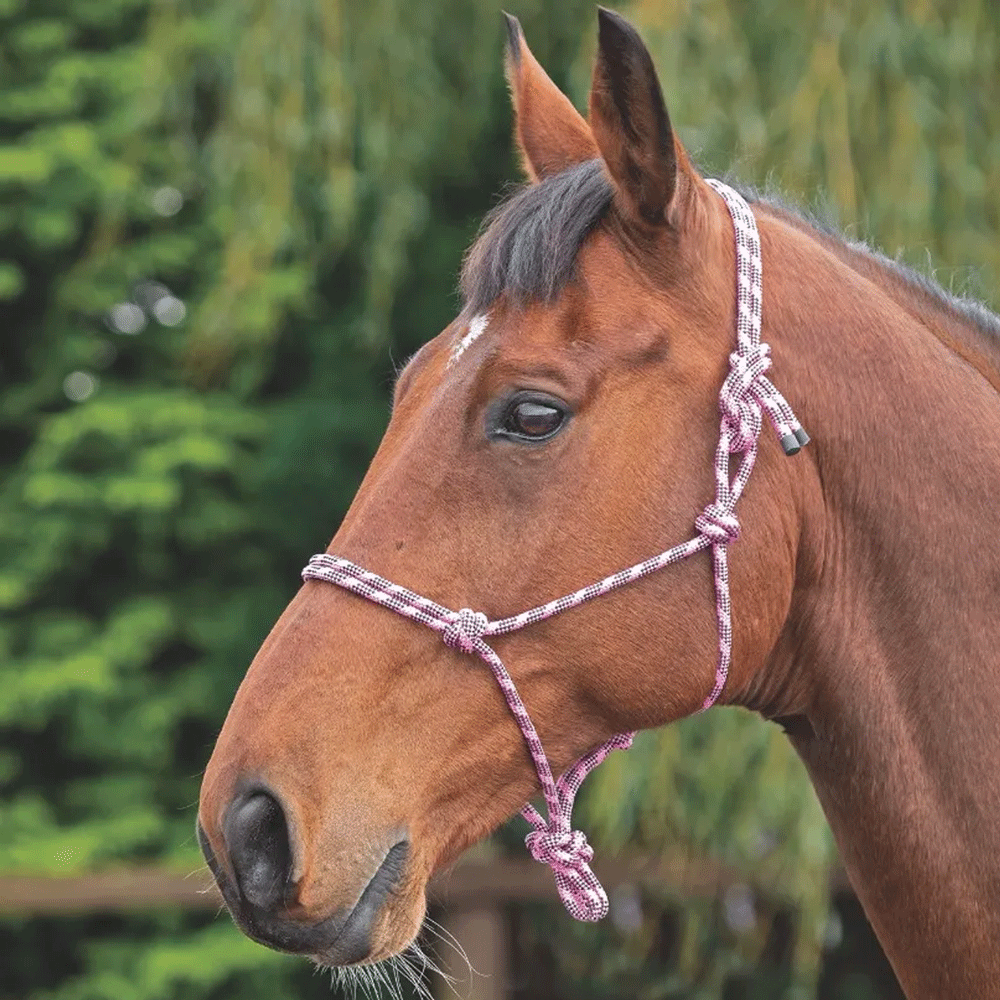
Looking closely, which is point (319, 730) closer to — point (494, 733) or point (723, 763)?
point (494, 733)

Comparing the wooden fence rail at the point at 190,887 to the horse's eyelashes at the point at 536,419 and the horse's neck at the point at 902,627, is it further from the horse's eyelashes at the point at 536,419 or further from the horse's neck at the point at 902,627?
the horse's eyelashes at the point at 536,419

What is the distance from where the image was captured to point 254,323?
5.26 m

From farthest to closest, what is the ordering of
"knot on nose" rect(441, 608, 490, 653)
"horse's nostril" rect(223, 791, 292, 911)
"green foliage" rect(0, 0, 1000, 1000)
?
"green foliage" rect(0, 0, 1000, 1000)
"knot on nose" rect(441, 608, 490, 653)
"horse's nostril" rect(223, 791, 292, 911)

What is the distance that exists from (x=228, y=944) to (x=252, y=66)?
2.96 m

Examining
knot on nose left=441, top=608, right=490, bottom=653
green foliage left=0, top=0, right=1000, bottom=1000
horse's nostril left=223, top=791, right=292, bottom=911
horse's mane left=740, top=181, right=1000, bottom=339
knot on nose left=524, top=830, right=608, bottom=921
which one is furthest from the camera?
green foliage left=0, top=0, right=1000, bottom=1000

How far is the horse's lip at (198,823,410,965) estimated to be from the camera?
169 centimetres

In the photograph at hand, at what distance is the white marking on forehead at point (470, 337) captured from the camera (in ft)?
6.21

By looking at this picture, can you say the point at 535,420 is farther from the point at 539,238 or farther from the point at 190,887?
the point at 190,887

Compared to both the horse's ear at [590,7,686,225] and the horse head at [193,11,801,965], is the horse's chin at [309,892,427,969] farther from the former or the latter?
the horse's ear at [590,7,686,225]

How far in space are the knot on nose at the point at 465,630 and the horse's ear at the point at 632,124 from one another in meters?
0.56

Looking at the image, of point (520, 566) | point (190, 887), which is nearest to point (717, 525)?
point (520, 566)

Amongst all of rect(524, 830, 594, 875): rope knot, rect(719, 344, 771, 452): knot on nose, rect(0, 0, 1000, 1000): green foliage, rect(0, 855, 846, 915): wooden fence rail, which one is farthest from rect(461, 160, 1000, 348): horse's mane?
rect(0, 855, 846, 915): wooden fence rail

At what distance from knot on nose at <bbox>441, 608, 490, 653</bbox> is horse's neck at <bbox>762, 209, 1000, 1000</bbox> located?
0.45 meters

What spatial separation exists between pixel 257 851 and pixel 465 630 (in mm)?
354
